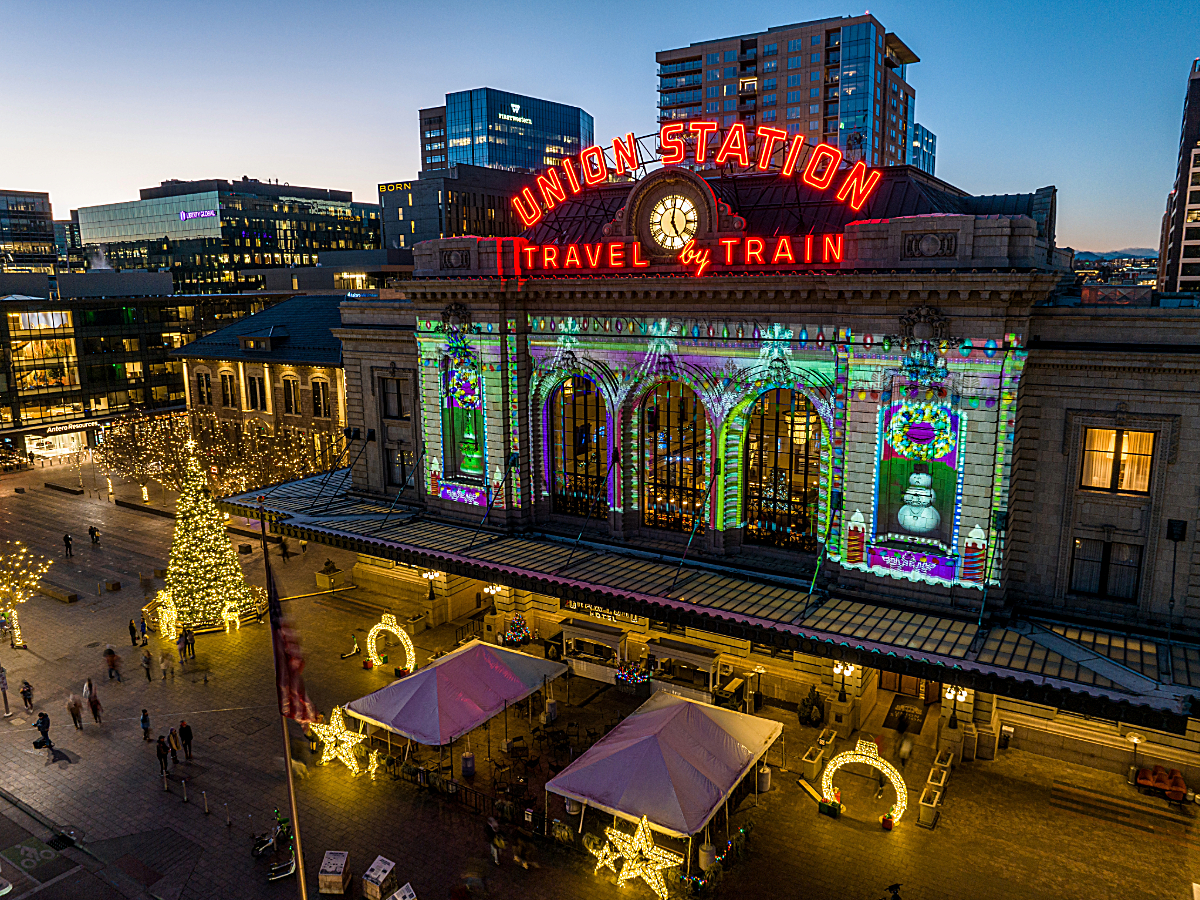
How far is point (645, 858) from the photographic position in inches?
905

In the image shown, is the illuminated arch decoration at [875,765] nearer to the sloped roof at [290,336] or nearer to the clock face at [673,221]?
the clock face at [673,221]

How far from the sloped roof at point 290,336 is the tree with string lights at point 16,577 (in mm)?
21242

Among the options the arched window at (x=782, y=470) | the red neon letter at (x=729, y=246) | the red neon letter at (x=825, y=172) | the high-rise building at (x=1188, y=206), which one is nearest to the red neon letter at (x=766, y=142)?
the red neon letter at (x=825, y=172)

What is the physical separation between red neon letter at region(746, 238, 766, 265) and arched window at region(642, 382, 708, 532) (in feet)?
19.8

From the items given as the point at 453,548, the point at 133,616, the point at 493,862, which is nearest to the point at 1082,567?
the point at 493,862

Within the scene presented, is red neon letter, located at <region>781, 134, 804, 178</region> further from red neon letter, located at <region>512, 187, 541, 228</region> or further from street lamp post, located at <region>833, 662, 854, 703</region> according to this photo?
street lamp post, located at <region>833, 662, 854, 703</region>

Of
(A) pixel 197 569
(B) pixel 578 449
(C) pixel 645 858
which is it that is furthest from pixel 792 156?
(A) pixel 197 569

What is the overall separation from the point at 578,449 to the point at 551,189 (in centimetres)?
1245

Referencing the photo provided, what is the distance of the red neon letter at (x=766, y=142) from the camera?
1342 inches

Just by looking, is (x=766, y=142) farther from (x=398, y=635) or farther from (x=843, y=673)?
(x=398, y=635)

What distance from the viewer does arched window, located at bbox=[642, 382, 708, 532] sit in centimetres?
3484

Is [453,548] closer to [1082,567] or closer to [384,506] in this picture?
[384,506]

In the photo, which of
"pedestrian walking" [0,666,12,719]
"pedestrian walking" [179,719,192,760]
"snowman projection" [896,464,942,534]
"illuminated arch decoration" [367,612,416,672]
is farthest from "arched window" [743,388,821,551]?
"pedestrian walking" [0,666,12,719]

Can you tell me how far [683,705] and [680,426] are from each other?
12722 mm
